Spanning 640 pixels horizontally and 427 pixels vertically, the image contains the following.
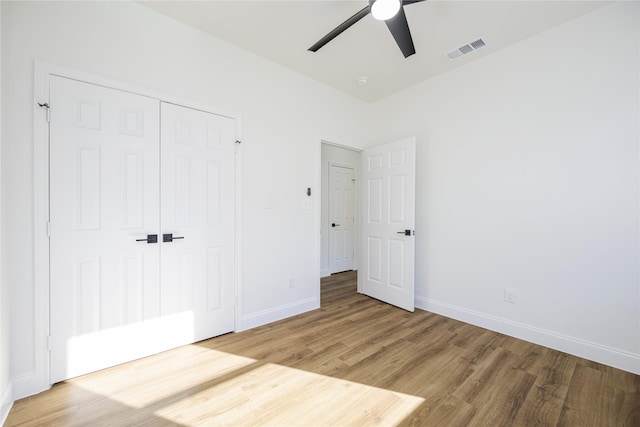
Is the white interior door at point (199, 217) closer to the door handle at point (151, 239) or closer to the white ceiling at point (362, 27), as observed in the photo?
the door handle at point (151, 239)

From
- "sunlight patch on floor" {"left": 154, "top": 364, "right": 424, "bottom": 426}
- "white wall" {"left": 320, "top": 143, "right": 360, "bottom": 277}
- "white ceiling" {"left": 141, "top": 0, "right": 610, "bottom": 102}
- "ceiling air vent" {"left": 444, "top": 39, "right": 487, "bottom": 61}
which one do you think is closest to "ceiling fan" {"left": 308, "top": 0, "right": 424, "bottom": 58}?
"white ceiling" {"left": 141, "top": 0, "right": 610, "bottom": 102}

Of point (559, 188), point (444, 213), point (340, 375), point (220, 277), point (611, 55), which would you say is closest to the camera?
point (340, 375)

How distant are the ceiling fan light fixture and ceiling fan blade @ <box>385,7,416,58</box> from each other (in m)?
0.05

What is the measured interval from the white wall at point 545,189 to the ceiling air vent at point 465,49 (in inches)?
10.1

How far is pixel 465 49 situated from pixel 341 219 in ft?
11.1

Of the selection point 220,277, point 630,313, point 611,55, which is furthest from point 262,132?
point 630,313

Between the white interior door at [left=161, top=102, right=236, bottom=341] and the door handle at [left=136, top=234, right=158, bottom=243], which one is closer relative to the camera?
the door handle at [left=136, top=234, right=158, bottom=243]

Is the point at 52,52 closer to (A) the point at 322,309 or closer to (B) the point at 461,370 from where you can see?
(A) the point at 322,309

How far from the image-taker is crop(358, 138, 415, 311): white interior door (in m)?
3.20

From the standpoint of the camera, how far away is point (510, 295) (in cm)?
260

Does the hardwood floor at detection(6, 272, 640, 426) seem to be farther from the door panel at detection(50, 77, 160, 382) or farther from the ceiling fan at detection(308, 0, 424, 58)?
the ceiling fan at detection(308, 0, 424, 58)

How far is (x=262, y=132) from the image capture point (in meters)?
2.81

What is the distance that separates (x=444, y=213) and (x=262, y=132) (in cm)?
236

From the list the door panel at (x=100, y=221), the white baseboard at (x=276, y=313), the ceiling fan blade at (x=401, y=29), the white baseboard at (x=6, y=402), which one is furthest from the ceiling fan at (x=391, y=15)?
the white baseboard at (x=6, y=402)
